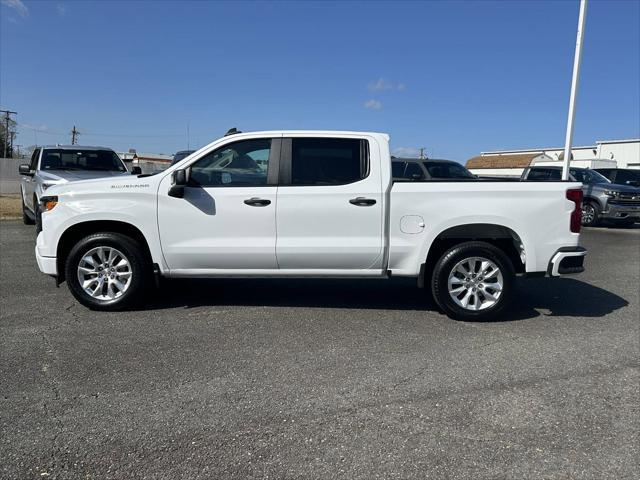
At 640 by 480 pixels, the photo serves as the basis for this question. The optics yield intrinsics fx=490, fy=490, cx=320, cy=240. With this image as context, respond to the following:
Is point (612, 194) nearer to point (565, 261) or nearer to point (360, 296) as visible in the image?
point (565, 261)

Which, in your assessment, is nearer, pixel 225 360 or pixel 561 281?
pixel 225 360

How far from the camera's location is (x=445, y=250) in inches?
213

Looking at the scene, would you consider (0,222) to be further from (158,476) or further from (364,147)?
(158,476)

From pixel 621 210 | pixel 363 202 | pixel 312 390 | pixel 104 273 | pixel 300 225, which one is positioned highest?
pixel 363 202

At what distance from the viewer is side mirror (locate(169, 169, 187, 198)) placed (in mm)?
5051

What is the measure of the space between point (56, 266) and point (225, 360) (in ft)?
8.09

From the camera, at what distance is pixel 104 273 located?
5.31 metres

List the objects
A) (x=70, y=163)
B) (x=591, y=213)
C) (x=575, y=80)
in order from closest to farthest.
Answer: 1. (x=70, y=163)
2. (x=575, y=80)
3. (x=591, y=213)

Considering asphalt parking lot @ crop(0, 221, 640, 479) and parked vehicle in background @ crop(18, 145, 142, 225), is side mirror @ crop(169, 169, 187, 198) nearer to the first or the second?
asphalt parking lot @ crop(0, 221, 640, 479)

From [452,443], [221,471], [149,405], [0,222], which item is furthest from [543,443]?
[0,222]

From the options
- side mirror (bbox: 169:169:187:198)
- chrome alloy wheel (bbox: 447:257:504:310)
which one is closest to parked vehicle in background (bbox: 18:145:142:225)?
side mirror (bbox: 169:169:187:198)

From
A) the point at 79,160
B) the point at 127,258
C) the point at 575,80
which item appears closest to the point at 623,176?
the point at 575,80

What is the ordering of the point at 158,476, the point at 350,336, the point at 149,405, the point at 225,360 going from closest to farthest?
the point at 158,476 < the point at 149,405 < the point at 225,360 < the point at 350,336

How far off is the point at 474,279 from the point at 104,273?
13.1 ft
